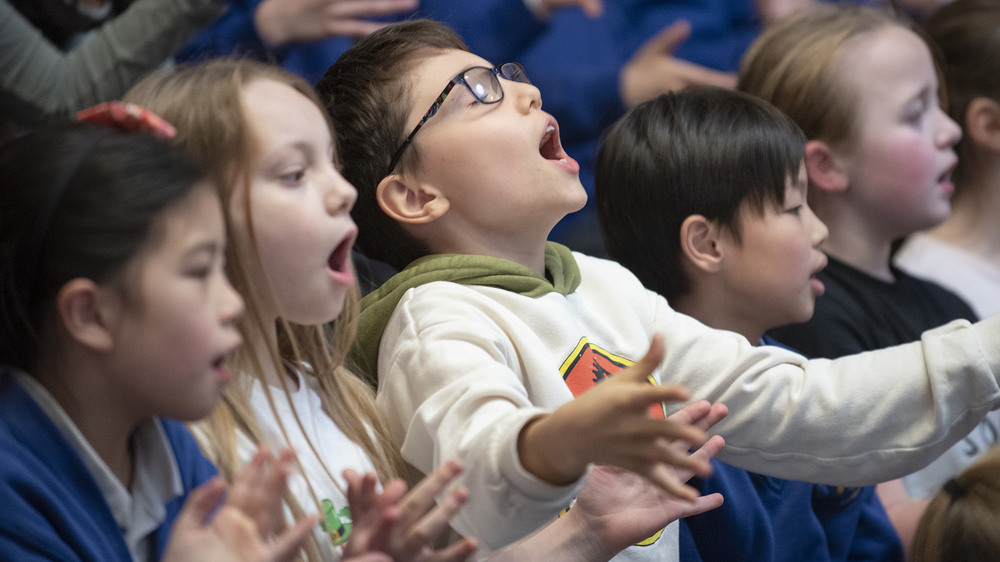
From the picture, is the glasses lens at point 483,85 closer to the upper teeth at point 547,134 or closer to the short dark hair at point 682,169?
the upper teeth at point 547,134

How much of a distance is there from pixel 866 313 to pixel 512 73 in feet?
3.07

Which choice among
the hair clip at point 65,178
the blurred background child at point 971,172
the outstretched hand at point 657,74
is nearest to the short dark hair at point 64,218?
the hair clip at point 65,178

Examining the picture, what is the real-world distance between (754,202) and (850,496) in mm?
534

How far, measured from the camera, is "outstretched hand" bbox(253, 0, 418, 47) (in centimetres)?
206

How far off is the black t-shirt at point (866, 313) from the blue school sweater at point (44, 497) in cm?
132

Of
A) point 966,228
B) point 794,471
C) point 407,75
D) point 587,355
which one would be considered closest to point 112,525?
point 587,355

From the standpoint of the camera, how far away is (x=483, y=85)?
1320 millimetres

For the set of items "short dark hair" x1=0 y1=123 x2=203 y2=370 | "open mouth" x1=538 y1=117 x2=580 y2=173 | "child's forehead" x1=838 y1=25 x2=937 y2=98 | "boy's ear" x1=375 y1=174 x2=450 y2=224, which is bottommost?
"child's forehead" x1=838 y1=25 x2=937 y2=98

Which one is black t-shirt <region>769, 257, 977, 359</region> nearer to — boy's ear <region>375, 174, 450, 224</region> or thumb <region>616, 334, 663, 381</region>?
boy's ear <region>375, 174, 450, 224</region>

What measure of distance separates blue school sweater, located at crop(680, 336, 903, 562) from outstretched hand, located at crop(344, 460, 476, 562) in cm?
65

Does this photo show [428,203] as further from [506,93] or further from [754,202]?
[754,202]

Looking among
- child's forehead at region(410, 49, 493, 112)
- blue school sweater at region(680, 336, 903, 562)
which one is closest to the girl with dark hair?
child's forehead at region(410, 49, 493, 112)

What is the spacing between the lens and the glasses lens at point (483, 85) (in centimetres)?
131

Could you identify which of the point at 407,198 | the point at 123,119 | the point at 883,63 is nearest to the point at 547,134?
the point at 407,198
